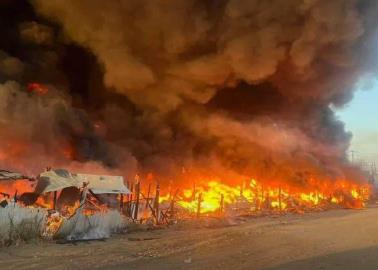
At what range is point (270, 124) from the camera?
37.3 m

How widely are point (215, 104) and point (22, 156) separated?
1723cm

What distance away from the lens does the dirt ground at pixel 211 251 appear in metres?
11.4

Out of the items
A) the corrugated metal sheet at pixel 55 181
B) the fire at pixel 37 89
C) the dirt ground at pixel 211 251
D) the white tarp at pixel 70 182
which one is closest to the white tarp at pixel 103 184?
the white tarp at pixel 70 182

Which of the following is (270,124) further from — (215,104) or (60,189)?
(60,189)

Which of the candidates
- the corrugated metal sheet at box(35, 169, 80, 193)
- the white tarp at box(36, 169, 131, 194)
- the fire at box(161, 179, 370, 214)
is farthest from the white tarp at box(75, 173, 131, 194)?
the fire at box(161, 179, 370, 214)

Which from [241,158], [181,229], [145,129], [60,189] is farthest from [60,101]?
[241,158]

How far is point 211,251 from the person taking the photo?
13.5 metres

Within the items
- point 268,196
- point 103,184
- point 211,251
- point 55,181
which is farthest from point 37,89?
point 211,251

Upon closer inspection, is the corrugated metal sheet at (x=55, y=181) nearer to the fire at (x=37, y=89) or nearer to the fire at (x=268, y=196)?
the fire at (x=268, y=196)

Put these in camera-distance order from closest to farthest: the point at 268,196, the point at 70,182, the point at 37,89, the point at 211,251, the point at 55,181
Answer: the point at 211,251
the point at 55,181
the point at 70,182
the point at 37,89
the point at 268,196

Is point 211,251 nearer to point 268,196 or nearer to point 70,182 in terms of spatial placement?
point 70,182

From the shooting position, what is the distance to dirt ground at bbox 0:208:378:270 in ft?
37.3

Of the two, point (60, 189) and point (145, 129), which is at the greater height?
point (145, 129)

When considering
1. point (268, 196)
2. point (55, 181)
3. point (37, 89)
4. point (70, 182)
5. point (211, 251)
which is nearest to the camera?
point (211, 251)
